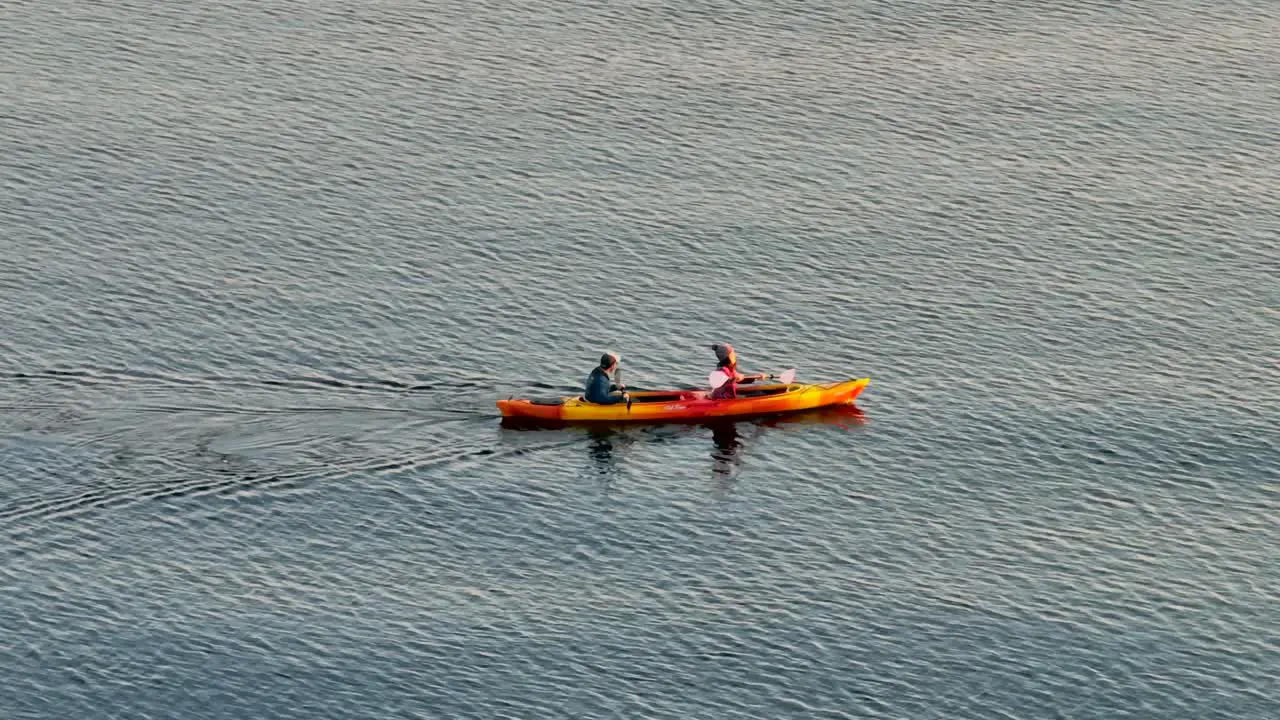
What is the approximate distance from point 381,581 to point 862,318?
1489 inches

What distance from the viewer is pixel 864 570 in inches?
3324

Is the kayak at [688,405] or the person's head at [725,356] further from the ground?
the person's head at [725,356]

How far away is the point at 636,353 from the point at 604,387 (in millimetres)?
10890

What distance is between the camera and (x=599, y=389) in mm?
95500

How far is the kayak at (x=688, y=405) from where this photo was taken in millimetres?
95750

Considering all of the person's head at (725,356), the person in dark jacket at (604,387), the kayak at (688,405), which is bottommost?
the kayak at (688,405)

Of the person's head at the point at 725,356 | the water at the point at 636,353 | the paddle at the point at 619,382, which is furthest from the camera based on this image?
the person's head at the point at 725,356

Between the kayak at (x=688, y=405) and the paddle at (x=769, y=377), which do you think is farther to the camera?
the paddle at (x=769, y=377)

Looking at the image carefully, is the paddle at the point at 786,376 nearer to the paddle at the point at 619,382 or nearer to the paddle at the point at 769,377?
the paddle at the point at 769,377

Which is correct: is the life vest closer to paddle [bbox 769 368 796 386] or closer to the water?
the water

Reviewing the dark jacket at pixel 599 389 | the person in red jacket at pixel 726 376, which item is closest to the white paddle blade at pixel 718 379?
the person in red jacket at pixel 726 376

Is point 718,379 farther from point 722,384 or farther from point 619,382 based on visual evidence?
point 619,382

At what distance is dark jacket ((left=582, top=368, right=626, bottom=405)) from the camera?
3760 inches

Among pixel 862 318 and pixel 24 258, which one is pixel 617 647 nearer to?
pixel 862 318
